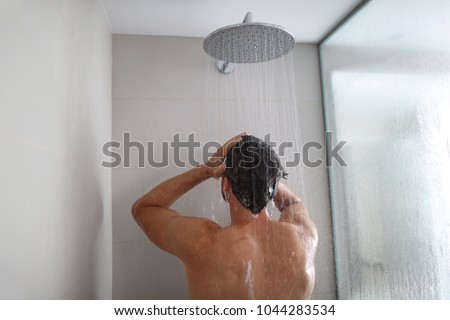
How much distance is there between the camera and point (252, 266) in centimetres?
72

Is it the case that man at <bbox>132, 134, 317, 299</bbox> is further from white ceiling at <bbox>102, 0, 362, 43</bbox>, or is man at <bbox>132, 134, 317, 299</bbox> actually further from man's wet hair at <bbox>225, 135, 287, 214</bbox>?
white ceiling at <bbox>102, 0, 362, 43</bbox>

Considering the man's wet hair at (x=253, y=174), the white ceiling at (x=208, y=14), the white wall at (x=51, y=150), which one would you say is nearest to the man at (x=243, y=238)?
the man's wet hair at (x=253, y=174)

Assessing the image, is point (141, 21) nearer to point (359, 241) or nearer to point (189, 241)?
point (189, 241)

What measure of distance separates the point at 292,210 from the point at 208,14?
Result: 626 mm

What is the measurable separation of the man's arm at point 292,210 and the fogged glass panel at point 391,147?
0.74ft

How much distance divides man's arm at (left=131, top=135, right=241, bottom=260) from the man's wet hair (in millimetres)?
58

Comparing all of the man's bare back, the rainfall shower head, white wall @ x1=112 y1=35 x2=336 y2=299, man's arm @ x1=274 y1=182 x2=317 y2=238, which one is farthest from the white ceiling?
the man's bare back

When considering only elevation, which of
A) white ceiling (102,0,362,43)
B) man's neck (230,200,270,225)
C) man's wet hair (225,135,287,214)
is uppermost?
white ceiling (102,0,362,43)

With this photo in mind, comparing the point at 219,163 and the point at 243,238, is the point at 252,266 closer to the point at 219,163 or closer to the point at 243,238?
the point at 243,238

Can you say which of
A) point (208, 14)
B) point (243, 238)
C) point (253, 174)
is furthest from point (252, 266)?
point (208, 14)

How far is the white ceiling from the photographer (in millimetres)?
1004

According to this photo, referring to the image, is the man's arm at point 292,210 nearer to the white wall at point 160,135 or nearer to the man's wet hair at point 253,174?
the man's wet hair at point 253,174
